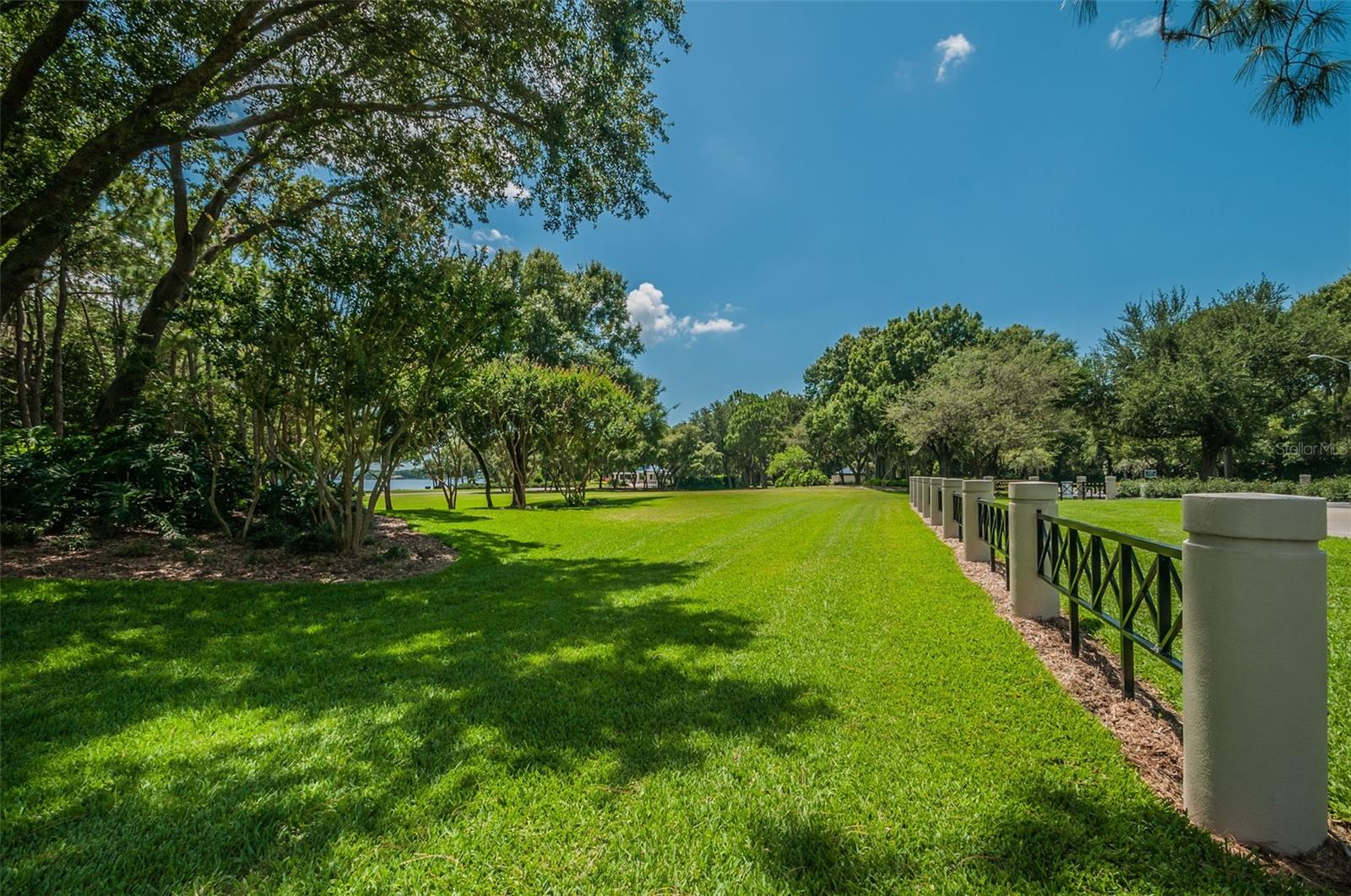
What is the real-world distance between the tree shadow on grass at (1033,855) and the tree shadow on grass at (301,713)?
67 centimetres

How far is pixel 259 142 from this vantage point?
7949 mm

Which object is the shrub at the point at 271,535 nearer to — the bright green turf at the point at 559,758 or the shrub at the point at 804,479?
the bright green turf at the point at 559,758

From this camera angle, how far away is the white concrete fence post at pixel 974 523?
7.09 m

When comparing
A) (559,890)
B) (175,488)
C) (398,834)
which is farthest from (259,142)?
(559,890)

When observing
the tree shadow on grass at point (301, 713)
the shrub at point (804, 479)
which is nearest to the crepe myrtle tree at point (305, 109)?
the tree shadow on grass at point (301, 713)

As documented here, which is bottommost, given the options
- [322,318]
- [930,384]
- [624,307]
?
[322,318]

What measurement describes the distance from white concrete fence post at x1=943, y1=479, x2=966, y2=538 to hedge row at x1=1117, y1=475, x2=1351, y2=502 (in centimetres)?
619

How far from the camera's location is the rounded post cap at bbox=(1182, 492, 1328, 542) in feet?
5.50

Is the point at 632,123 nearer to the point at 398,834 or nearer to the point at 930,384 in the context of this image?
the point at 398,834

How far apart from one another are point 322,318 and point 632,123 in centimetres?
553

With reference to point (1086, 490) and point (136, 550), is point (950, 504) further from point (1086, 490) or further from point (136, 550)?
point (1086, 490)

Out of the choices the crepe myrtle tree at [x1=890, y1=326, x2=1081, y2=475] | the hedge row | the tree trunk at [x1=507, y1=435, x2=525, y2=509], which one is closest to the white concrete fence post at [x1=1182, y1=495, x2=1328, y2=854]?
the hedge row

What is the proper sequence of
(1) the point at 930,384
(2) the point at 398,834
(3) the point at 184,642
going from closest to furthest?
(2) the point at 398,834 < (3) the point at 184,642 < (1) the point at 930,384

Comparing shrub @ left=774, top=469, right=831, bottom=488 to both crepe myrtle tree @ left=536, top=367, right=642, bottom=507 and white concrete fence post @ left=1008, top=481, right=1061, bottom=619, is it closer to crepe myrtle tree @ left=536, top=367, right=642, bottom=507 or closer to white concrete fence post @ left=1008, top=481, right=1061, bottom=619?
crepe myrtle tree @ left=536, top=367, right=642, bottom=507
